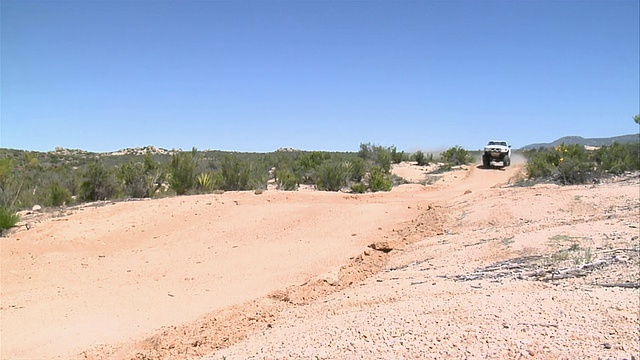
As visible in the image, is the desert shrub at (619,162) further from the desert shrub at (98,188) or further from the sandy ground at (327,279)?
the desert shrub at (98,188)

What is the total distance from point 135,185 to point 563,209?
1477 centimetres

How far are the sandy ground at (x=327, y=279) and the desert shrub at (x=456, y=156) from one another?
69.8 feet

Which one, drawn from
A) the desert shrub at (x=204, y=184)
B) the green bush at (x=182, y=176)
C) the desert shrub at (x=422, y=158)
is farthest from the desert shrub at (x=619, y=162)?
the green bush at (x=182, y=176)

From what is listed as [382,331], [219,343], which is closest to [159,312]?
[219,343]

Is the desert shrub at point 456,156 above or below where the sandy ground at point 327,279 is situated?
above

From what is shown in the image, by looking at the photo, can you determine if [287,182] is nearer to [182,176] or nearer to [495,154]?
[182,176]

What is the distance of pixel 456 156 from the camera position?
37.2 m

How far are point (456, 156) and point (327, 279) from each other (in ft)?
102

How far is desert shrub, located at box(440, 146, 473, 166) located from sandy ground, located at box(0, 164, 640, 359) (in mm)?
21282

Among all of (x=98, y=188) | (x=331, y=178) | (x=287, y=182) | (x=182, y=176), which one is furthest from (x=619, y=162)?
(x=98, y=188)

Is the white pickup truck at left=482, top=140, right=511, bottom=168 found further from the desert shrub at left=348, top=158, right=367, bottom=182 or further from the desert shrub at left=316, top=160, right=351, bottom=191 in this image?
the desert shrub at left=316, top=160, right=351, bottom=191

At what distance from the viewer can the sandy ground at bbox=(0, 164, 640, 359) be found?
170 inches

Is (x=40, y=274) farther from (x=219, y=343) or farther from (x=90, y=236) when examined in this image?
(x=219, y=343)

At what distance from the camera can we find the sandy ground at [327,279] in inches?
170
